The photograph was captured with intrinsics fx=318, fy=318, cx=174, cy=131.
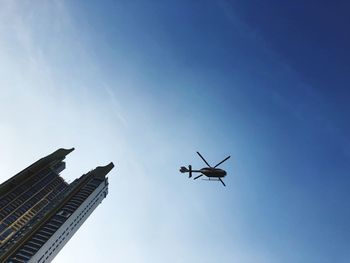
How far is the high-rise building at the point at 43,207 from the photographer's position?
106m

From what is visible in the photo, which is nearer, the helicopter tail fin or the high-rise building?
the helicopter tail fin

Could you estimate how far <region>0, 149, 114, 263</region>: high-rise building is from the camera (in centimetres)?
10594

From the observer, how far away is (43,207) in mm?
136750

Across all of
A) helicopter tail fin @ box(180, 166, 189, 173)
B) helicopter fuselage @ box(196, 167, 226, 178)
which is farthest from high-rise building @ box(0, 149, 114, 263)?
helicopter fuselage @ box(196, 167, 226, 178)

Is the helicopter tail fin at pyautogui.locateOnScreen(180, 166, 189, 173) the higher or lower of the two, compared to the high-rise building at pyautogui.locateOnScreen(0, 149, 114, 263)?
lower

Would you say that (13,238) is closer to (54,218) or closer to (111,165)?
(54,218)

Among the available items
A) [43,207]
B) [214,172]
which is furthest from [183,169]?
[43,207]

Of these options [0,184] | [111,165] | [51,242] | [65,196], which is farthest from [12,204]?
[111,165]

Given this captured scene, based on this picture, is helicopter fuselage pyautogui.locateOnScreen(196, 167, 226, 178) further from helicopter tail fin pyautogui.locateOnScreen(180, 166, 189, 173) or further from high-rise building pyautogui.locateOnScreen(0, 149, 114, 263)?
high-rise building pyautogui.locateOnScreen(0, 149, 114, 263)

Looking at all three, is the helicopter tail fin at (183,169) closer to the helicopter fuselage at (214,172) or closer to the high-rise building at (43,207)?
the helicopter fuselage at (214,172)

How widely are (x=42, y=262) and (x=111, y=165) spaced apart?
6326 cm

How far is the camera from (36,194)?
151500 mm

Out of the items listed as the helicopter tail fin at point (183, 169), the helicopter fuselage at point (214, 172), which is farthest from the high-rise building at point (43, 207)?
the helicopter fuselage at point (214, 172)

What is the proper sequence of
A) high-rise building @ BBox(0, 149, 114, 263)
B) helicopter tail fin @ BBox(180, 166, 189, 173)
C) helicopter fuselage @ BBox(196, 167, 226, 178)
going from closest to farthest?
helicopter fuselage @ BBox(196, 167, 226, 178) < helicopter tail fin @ BBox(180, 166, 189, 173) < high-rise building @ BBox(0, 149, 114, 263)
